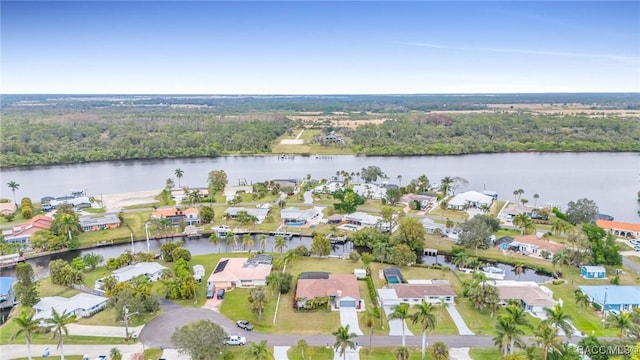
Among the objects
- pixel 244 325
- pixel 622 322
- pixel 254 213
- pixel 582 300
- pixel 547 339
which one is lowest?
pixel 244 325

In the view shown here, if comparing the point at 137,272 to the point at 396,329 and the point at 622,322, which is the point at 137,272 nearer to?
the point at 396,329

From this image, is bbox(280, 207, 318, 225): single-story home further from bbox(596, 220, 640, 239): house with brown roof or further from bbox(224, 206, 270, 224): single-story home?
bbox(596, 220, 640, 239): house with brown roof

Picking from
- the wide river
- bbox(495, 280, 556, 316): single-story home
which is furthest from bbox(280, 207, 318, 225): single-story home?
the wide river

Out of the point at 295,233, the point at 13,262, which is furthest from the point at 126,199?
the point at 295,233

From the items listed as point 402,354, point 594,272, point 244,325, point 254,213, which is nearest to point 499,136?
point 254,213

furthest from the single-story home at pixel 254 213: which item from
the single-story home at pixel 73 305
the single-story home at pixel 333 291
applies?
the single-story home at pixel 73 305

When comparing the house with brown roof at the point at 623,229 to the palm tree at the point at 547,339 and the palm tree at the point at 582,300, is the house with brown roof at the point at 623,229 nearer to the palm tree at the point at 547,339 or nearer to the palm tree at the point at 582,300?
the palm tree at the point at 582,300

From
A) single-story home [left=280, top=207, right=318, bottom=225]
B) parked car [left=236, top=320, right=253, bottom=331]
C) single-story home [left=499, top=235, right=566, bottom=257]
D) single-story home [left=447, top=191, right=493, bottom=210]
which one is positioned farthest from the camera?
single-story home [left=447, top=191, right=493, bottom=210]
